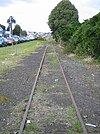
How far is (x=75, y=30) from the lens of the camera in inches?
1576

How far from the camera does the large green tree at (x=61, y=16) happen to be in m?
70.1

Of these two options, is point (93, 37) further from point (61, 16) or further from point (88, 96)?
point (61, 16)

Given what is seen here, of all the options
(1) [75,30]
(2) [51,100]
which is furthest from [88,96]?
(1) [75,30]

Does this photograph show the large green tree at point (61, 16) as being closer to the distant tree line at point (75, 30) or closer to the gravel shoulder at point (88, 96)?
the distant tree line at point (75, 30)

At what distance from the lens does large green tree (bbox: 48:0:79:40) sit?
7007cm

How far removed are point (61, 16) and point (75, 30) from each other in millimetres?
32227

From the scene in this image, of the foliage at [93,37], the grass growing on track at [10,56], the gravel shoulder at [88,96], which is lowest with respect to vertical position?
the grass growing on track at [10,56]

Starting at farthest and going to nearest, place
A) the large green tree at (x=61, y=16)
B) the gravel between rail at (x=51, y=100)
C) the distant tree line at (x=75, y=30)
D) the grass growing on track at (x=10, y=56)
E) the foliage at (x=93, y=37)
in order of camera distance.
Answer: the large green tree at (x=61, y=16) < the distant tree line at (x=75, y=30) < the foliage at (x=93, y=37) < the grass growing on track at (x=10, y=56) < the gravel between rail at (x=51, y=100)

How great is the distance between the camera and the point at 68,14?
7038 cm

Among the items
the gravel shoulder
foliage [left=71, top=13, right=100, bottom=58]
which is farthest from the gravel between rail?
foliage [left=71, top=13, right=100, bottom=58]

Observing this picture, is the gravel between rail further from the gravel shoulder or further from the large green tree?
the large green tree

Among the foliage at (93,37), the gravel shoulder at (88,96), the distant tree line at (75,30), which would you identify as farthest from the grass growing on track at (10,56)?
the foliage at (93,37)

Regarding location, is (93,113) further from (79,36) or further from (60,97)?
(79,36)

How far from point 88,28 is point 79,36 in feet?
16.6
